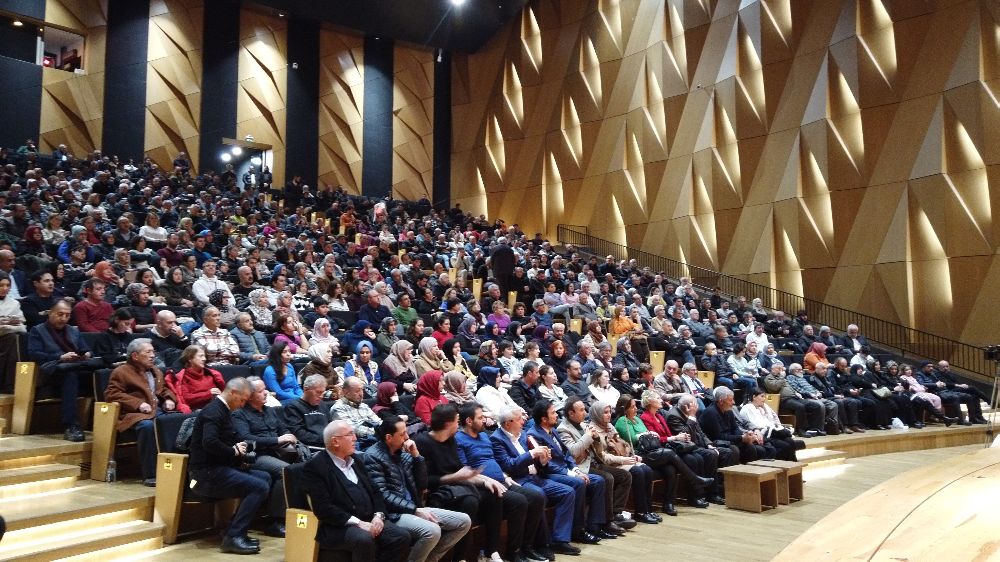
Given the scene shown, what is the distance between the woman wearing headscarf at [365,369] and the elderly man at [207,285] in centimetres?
181

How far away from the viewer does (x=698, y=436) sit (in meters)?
6.52

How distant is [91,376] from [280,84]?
13706mm

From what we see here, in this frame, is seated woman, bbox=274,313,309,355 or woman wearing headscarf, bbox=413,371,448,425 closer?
woman wearing headscarf, bbox=413,371,448,425

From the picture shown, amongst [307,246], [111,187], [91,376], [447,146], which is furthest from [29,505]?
[447,146]

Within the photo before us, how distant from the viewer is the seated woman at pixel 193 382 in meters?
5.02

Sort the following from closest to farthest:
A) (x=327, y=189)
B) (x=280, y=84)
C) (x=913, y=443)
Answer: (x=913, y=443) < (x=327, y=189) < (x=280, y=84)

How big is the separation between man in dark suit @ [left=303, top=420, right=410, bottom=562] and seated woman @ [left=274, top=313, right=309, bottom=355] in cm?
278

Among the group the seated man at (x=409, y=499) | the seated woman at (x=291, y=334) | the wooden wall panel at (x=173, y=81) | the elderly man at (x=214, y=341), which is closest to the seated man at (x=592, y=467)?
the seated man at (x=409, y=499)

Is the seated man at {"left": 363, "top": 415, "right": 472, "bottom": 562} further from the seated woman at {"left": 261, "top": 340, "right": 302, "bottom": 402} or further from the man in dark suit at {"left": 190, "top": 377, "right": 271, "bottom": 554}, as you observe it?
the seated woman at {"left": 261, "top": 340, "right": 302, "bottom": 402}

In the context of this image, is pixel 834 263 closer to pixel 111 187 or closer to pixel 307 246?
pixel 307 246

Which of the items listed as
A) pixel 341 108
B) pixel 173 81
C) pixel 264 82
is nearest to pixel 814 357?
pixel 341 108

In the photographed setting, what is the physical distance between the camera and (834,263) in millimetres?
12617

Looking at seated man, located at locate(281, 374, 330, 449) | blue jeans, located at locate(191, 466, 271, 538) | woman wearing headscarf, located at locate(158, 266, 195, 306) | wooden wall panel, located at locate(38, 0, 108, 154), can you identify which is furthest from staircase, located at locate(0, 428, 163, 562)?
wooden wall panel, located at locate(38, 0, 108, 154)

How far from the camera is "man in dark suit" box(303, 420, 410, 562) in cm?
366
